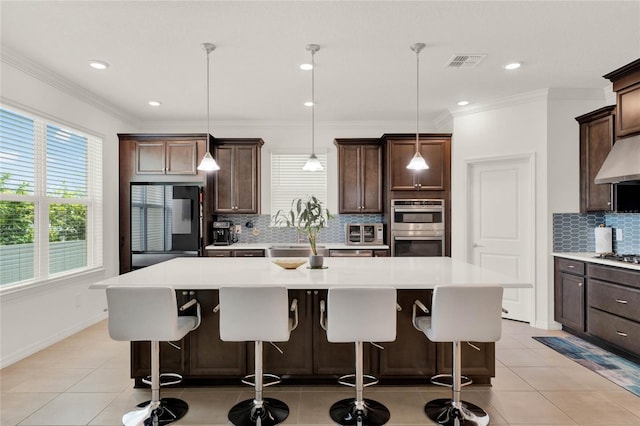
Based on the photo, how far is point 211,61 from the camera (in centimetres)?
354

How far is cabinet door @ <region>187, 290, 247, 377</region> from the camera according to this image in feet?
9.27

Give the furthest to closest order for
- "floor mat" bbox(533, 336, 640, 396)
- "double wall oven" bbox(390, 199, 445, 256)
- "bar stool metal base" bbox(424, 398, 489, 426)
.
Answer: "double wall oven" bbox(390, 199, 445, 256), "floor mat" bbox(533, 336, 640, 396), "bar stool metal base" bbox(424, 398, 489, 426)

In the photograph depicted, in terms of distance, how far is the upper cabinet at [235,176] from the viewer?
5.53m

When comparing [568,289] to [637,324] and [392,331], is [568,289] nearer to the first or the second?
[637,324]

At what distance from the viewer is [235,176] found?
554cm

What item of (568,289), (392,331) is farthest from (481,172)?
(392,331)

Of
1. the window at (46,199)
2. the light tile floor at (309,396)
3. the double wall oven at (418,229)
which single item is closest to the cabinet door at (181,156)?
the window at (46,199)

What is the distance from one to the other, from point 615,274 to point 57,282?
5.50 m

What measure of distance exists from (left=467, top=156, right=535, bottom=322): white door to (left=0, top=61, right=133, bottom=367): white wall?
15.8ft

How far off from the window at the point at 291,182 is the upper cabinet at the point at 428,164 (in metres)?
1.18

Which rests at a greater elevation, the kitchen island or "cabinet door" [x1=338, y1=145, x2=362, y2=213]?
"cabinet door" [x1=338, y1=145, x2=362, y2=213]

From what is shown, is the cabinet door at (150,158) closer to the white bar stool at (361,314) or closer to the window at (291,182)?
the window at (291,182)

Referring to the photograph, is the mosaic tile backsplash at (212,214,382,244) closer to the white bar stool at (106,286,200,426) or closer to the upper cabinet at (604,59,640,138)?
the upper cabinet at (604,59,640,138)

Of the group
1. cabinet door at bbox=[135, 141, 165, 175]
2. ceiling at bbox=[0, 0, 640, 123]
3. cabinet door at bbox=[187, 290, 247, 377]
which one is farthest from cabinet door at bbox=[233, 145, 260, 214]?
cabinet door at bbox=[187, 290, 247, 377]
